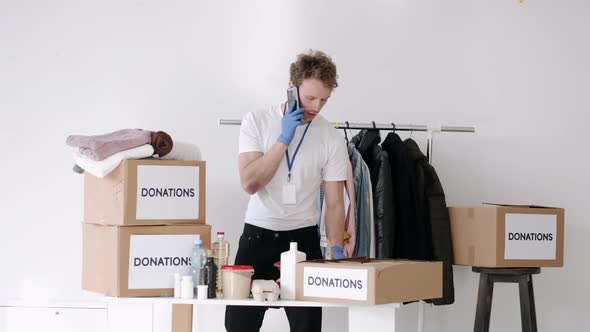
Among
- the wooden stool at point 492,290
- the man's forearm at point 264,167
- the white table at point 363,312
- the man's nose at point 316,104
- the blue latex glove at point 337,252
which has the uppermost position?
the man's nose at point 316,104

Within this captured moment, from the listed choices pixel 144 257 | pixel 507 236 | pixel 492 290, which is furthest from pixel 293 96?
pixel 492 290

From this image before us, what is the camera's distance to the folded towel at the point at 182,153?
2.80m

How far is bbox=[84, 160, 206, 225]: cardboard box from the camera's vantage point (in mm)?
2654

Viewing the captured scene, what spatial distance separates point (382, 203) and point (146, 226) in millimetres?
1284

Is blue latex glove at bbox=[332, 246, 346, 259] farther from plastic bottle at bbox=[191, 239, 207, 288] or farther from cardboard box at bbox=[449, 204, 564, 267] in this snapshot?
cardboard box at bbox=[449, 204, 564, 267]

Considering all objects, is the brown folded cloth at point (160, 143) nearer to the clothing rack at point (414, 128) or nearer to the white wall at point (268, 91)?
the clothing rack at point (414, 128)

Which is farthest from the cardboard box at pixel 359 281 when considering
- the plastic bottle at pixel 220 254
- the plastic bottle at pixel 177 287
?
the plastic bottle at pixel 177 287

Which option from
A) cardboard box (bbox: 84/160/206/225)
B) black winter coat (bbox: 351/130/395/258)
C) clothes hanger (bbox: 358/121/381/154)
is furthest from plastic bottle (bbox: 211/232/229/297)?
clothes hanger (bbox: 358/121/381/154)

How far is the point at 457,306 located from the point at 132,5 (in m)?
2.14

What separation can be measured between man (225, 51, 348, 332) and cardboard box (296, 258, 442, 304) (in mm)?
425

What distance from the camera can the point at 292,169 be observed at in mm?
3055

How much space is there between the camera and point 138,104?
4.05m

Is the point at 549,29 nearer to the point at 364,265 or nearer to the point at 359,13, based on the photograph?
the point at 359,13

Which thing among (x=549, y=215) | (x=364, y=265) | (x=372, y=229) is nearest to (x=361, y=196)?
(x=372, y=229)
